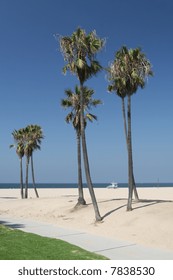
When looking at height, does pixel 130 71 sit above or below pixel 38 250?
above

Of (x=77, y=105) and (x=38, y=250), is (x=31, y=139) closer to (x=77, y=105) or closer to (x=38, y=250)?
(x=77, y=105)

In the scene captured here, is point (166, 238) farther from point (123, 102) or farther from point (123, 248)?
point (123, 102)

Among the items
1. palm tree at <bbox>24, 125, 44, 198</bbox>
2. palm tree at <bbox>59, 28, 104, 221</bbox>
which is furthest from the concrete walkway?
palm tree at <bbox>24, 125, 44, 198</bbox>

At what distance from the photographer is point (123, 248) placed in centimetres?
1686

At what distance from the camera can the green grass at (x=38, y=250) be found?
1296cm

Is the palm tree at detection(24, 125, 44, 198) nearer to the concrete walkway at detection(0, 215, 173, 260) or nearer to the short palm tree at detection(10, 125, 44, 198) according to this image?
the short palm tree at detection(10, 125, 44, 198)

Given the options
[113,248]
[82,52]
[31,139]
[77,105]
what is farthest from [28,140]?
[113,248]

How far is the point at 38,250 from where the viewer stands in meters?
14.2

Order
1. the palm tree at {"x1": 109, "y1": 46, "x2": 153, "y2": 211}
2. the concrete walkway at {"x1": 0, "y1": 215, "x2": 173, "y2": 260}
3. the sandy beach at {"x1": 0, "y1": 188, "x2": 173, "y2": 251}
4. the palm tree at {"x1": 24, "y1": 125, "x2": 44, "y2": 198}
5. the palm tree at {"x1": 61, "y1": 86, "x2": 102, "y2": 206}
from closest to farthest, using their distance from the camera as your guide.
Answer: the concrete walkway at {"x1": 0, "y1": 215, "x2": 173, "y2": 260} < the sandy beach at {"x1": 0, "y1": 188, "x2": 173, "y2": 251} < the palm tree at {"x1": 109, "y1": 46, "x2": 153, "y2": 211} < the palm tree at {"x1": 61, "y1": 86, "x2": 102, "y2": 206} < the palm tree at {"x1": 24, "y1": 125, "x2": 44, "y2": 198}

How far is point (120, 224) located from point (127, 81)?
1040 centimetres

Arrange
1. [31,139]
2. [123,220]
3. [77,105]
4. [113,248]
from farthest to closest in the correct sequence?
[31,139] < [77,105] < [123,220] < [113,248]

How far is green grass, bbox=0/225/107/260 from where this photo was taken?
13.0 meters

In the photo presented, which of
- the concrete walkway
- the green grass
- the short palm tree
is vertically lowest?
the concrete walkway

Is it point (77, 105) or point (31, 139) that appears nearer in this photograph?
point (77, 105)
